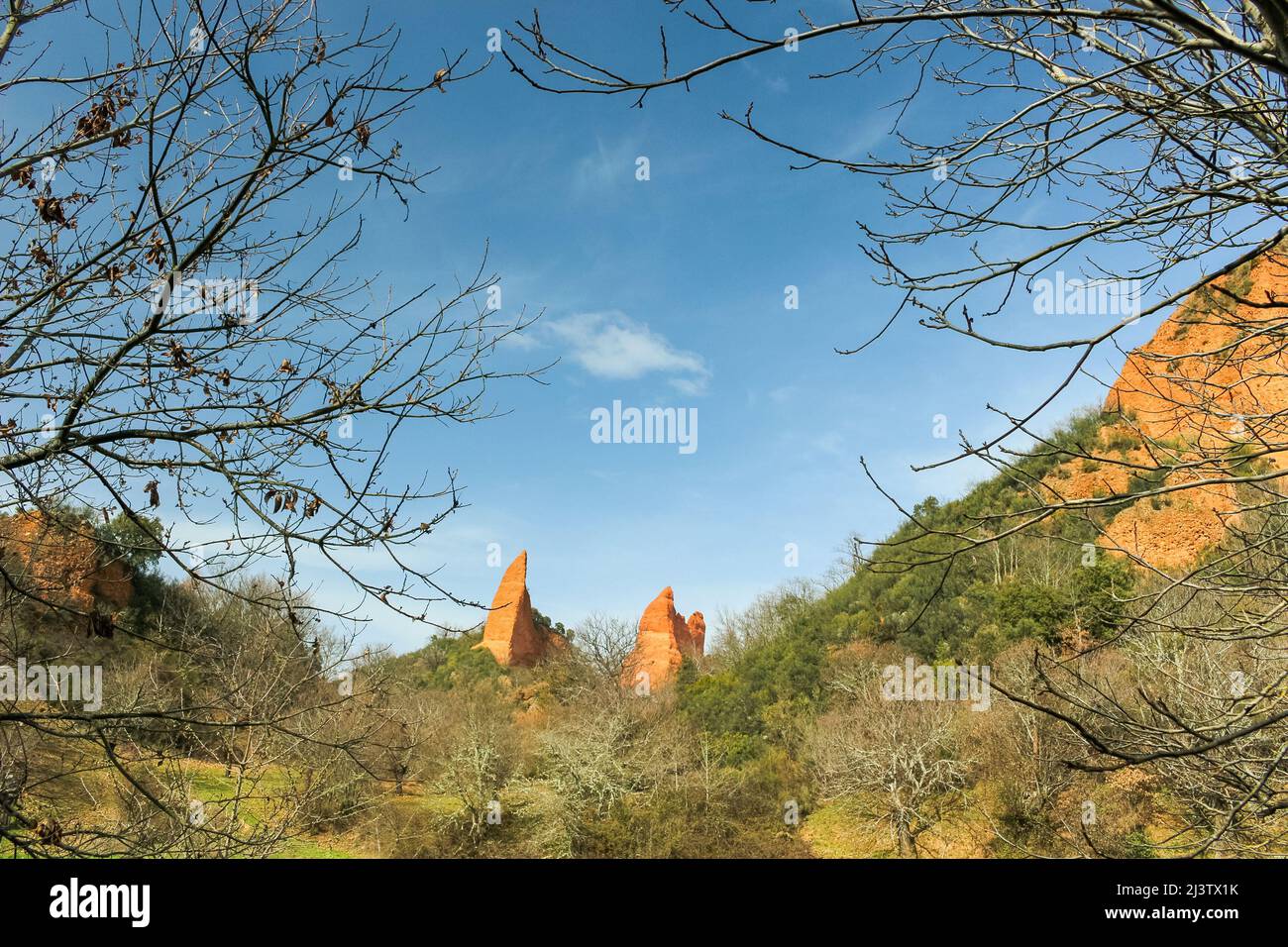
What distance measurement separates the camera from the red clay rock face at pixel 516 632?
154 ft

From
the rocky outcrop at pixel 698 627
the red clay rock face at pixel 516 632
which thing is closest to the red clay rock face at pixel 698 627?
the rocky outcrop at pixel 698 627

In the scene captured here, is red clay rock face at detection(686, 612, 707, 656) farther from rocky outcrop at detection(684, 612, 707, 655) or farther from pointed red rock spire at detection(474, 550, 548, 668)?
pointed red rock spire at detection(474, 550, 548, 668)

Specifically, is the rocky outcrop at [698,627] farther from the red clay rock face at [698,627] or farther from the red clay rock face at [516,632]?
the red clay rock face at [516,632]

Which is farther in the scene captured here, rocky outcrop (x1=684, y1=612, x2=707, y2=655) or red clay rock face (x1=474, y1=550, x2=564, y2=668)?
rocky outcrop (x1=684, y1=612, x2=707, y2=655)

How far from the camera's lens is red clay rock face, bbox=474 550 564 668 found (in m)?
46.9

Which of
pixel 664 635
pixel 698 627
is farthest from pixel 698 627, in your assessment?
pixel 664 635

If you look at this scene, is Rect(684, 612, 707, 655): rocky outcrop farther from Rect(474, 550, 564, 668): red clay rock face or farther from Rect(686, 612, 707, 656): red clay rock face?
Rect(474, 550, 564, 668): red clay rock face

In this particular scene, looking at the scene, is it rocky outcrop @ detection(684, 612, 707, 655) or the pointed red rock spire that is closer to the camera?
the pointed red rock spire

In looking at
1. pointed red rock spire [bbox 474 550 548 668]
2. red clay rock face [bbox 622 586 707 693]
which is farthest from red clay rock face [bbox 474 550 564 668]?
red clay rock face [bbox 622 586 707 693]

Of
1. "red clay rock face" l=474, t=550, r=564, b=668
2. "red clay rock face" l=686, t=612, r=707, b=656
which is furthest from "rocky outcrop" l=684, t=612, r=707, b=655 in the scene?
"red clay rock face" l=474, t=550, r=564, b=668

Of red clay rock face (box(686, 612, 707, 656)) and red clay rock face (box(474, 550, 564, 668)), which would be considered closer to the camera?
red clay rock face (box(474, 550, 564, 668))
